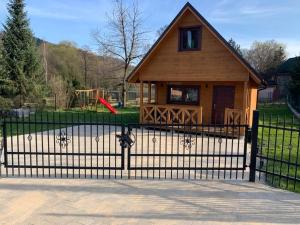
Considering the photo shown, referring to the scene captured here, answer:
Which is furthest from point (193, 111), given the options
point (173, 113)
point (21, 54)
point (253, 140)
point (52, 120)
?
point (21, 54)

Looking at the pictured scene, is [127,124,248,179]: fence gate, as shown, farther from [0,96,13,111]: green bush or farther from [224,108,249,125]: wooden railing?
[0,96,13,111]: green bush

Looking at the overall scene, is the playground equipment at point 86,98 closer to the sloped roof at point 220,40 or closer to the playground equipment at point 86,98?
the playground equipment at point 86,98

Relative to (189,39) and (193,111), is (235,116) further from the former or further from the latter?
(189,39)

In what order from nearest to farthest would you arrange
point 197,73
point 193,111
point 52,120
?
point 197,73, point 193,111, point 52,120

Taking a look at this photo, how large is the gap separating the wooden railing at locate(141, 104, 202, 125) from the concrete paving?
24.0ft

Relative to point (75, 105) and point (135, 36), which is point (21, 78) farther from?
point (135, 36)

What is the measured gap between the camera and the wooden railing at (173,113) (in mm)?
12688

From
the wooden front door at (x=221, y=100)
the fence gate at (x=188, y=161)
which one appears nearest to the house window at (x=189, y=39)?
the wooden front door at (x=221, y=100)

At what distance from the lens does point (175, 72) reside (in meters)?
13.3

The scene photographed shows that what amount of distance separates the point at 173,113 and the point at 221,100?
9.23 feet

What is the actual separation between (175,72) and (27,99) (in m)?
13.3

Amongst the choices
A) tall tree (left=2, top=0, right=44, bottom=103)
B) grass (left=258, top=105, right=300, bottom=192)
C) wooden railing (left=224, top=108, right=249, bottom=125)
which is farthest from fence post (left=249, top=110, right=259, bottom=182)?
tall tree (left=2, top=0, right=44, bottom=103)

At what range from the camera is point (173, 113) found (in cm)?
1302

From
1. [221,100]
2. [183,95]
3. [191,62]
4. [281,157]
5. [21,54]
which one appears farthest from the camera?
[21,54]
